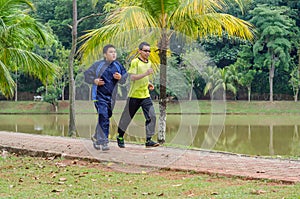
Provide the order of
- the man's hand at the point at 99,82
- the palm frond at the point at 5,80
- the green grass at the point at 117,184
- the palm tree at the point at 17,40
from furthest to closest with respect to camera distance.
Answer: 1. the palm tree at the point at 17,40
2. the palm frond at the point at 5,80
3. the man's hand at the point at 99,82
4. the green grass at the point at 117,184

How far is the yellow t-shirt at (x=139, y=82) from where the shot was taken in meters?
6.89

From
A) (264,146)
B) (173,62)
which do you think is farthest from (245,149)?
(173,62)

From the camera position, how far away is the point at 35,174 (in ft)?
19.0

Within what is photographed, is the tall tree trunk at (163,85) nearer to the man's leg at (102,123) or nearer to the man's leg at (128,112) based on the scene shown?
the man's leg at (128,112)

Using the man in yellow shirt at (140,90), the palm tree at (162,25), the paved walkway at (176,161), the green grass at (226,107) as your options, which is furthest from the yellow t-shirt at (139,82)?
the green grass at (226,107)

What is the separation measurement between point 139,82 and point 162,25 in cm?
347

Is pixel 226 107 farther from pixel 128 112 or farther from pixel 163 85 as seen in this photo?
pixel 128 112

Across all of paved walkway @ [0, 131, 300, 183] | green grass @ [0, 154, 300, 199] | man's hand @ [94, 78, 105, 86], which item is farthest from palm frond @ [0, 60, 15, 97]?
green grass @ [0, 154, 300, 199]

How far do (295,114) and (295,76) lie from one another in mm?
3248

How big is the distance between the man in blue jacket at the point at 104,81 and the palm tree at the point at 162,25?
2489 mm

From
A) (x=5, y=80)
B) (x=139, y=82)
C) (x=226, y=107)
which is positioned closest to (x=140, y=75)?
(x=139, y=82)

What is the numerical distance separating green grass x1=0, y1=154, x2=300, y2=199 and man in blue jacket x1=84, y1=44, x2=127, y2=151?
703mm

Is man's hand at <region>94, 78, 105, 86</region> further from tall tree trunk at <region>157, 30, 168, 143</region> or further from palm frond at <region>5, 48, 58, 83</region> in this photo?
tall tree trunk at <region>157, 30, 168, 143</region>

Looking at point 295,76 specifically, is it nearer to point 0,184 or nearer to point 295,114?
point 295,114
